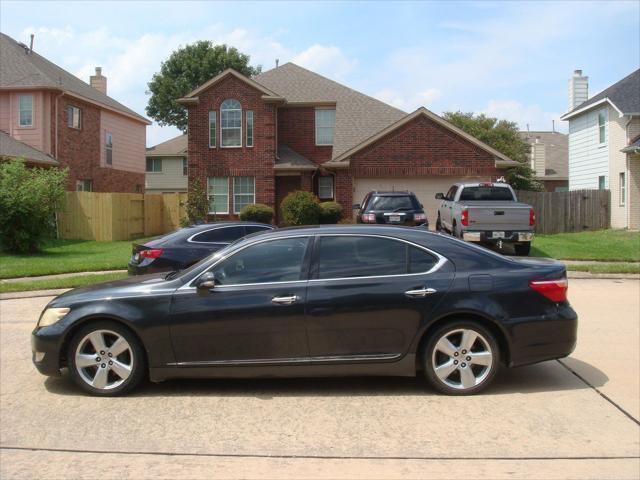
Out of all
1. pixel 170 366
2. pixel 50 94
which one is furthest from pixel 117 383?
pixel 50 94

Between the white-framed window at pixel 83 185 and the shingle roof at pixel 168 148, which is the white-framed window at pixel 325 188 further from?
the shingle roof at pixel 168 148

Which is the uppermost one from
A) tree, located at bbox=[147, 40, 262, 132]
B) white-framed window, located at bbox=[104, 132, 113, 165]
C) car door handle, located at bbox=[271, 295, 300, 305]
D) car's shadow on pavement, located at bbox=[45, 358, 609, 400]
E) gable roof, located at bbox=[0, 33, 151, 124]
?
tree, located at bbox=[147, 40, 262, 132]

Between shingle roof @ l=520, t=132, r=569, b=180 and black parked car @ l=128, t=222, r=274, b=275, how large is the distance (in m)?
37.4

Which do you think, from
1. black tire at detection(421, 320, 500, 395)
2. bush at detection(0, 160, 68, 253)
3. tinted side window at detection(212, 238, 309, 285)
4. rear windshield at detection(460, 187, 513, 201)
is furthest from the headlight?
bush at detection(0, 160, 68, 253)

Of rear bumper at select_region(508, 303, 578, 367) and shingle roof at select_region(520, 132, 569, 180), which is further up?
shingle roof at select_region(520, 132, 569, 180)

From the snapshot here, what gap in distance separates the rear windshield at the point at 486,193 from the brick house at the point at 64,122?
17.0 m

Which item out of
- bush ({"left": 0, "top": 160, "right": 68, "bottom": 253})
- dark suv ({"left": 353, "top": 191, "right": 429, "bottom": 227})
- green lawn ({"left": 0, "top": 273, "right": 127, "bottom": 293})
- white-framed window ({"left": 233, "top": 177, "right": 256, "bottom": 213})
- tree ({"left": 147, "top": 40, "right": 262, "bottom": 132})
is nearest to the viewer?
green lawn ({"left": 0, "top": 273, "right": 127, "bottom": 293})

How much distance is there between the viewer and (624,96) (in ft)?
91.5

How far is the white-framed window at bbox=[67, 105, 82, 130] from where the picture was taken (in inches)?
1192

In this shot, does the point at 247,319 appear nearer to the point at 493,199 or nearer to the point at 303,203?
the point at 493,199

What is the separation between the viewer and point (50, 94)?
2841 cm

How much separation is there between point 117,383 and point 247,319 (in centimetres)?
134

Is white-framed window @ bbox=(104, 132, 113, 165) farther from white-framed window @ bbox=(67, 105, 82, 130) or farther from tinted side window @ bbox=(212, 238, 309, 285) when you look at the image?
tinted side window @ bbox=(212, 238, 309, 285)

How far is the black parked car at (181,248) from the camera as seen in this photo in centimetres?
1139
